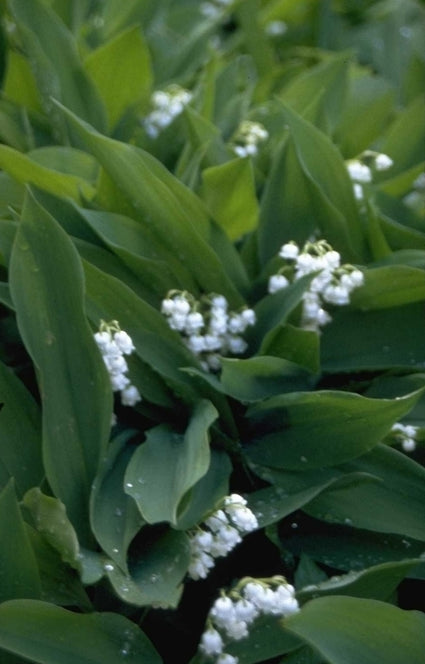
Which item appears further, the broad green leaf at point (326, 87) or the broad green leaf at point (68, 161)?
the broad green leaf at point (326, 87)

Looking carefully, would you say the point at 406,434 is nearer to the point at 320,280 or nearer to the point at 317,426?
the point at 317,426

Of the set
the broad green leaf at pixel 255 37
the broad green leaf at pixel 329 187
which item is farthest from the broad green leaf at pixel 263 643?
the broad green leaf at pixel 255 37

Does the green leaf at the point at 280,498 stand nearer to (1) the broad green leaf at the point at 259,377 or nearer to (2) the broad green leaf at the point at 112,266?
(1) the broad green leaf at the point at 259,377

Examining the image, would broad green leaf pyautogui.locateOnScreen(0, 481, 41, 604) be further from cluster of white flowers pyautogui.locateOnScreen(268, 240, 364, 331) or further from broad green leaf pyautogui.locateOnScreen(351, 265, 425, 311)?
broad green leaf pyautogui.locateOnScreen(351, 265, 425, 311)

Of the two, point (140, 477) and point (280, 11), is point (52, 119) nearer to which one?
point (140, 477)

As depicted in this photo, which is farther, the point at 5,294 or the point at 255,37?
the point at 255,37

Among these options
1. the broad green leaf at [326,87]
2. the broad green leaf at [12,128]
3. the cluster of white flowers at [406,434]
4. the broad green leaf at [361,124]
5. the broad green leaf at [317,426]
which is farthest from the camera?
the broad green leaf at [361,124]

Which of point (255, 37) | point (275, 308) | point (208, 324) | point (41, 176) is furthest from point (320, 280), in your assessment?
point (255, 37)
